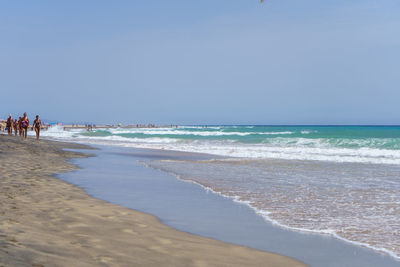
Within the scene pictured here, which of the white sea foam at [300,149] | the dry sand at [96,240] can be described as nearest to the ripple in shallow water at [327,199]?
the dry sand at [96,240]

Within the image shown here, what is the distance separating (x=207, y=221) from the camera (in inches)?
211

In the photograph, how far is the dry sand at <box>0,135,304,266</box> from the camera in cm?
330

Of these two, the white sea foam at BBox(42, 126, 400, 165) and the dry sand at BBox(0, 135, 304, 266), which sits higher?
the dry sand at BBox(0, 135, 304, 266)

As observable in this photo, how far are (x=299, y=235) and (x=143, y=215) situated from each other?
216 centimetres

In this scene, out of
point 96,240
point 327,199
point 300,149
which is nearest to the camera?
point 96,240

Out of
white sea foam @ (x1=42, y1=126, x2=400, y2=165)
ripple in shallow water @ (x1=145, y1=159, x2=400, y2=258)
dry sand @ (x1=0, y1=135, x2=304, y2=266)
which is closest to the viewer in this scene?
dry sand @ (x1=0, y1=135, x2=304, y2=266)

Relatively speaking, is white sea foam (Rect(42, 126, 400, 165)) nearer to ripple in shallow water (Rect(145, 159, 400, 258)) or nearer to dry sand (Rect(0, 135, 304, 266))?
ripple in shallow water (Rect(145, 159, 400, 258))

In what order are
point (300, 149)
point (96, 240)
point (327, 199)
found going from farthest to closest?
point (300, 149) < point (327, 199) < point (96, 240)

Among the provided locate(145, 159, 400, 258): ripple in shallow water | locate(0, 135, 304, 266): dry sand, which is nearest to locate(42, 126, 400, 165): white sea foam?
locate(145, 159, 400, 258): ripple in shallow water

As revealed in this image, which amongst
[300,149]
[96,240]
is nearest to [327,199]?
[96,240]

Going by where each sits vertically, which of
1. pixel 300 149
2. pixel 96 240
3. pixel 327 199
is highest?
pixel 96 240

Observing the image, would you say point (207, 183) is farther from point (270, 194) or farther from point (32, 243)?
point (32, 243)

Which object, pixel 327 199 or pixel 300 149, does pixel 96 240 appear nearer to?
pixel 327 199

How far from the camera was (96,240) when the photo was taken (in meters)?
3.99
